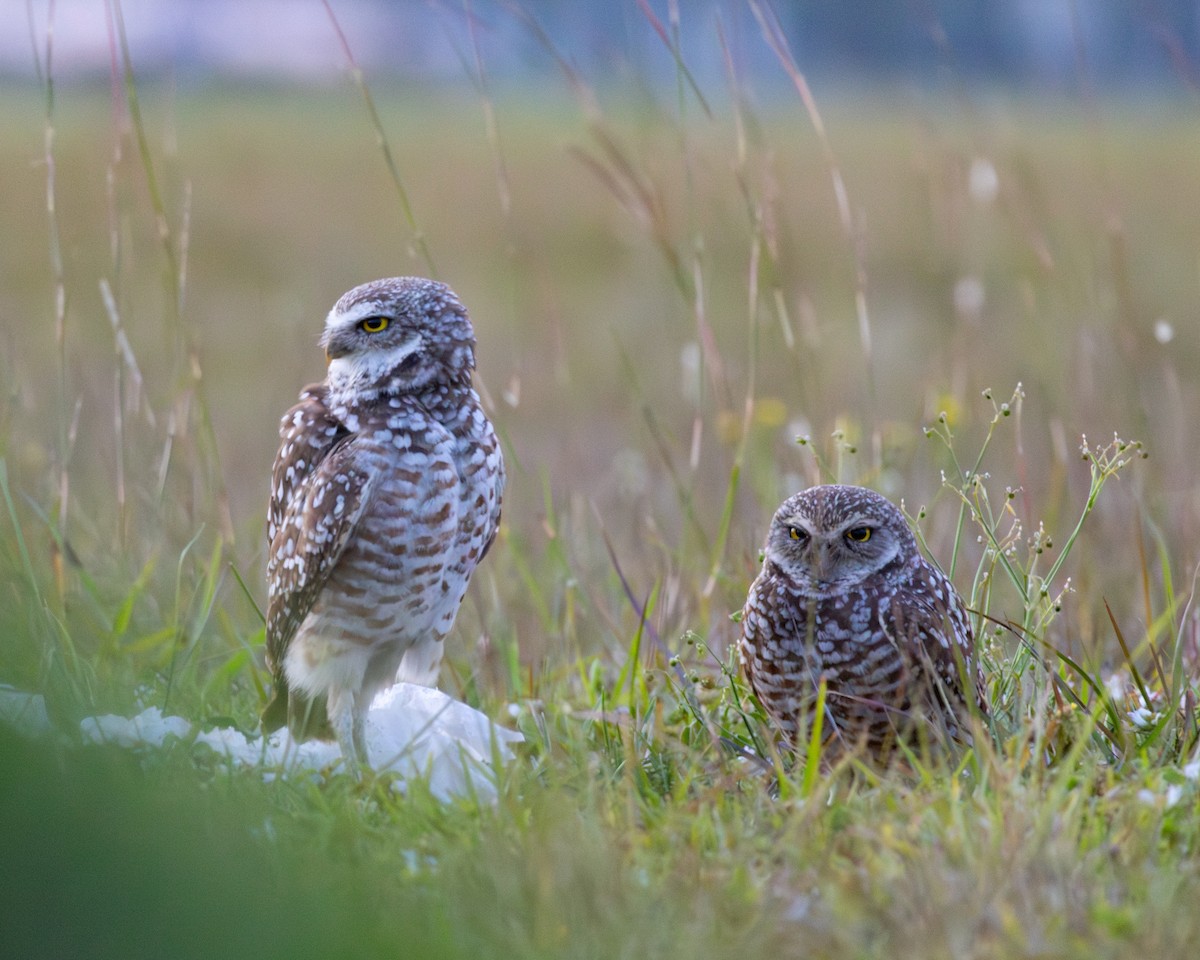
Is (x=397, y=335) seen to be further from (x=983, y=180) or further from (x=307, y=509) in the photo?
(x=983, y=180)

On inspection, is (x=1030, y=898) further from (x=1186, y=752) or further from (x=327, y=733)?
(x=327, y=733)

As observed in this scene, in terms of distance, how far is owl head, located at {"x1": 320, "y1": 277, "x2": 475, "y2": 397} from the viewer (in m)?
3.28

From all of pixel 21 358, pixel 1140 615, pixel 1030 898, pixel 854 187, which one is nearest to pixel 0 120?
pixel 854 187

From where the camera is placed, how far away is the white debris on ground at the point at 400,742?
283 cm

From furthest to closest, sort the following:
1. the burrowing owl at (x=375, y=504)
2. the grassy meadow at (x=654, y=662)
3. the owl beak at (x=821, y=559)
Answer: the burrowing owl at (x=375, y=504) → the owl beak at (x=821, y=559) → the grassy meadow at (x=654, y=662)

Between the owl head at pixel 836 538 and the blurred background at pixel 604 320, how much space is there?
0.44 ft

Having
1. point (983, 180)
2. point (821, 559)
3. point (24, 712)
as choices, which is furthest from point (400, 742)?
point (983, 180)

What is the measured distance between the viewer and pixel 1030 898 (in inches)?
85.0

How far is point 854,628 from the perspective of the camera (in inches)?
120

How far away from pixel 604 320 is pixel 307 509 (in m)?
9.94

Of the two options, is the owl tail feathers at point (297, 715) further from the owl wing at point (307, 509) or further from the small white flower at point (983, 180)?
the small white flower at point (983, 180)

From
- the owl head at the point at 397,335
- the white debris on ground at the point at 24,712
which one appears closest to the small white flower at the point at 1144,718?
the owl head at the point at 397,335

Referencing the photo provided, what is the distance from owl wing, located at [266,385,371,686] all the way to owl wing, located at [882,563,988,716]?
46.7 inches

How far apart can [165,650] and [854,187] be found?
1480cm
